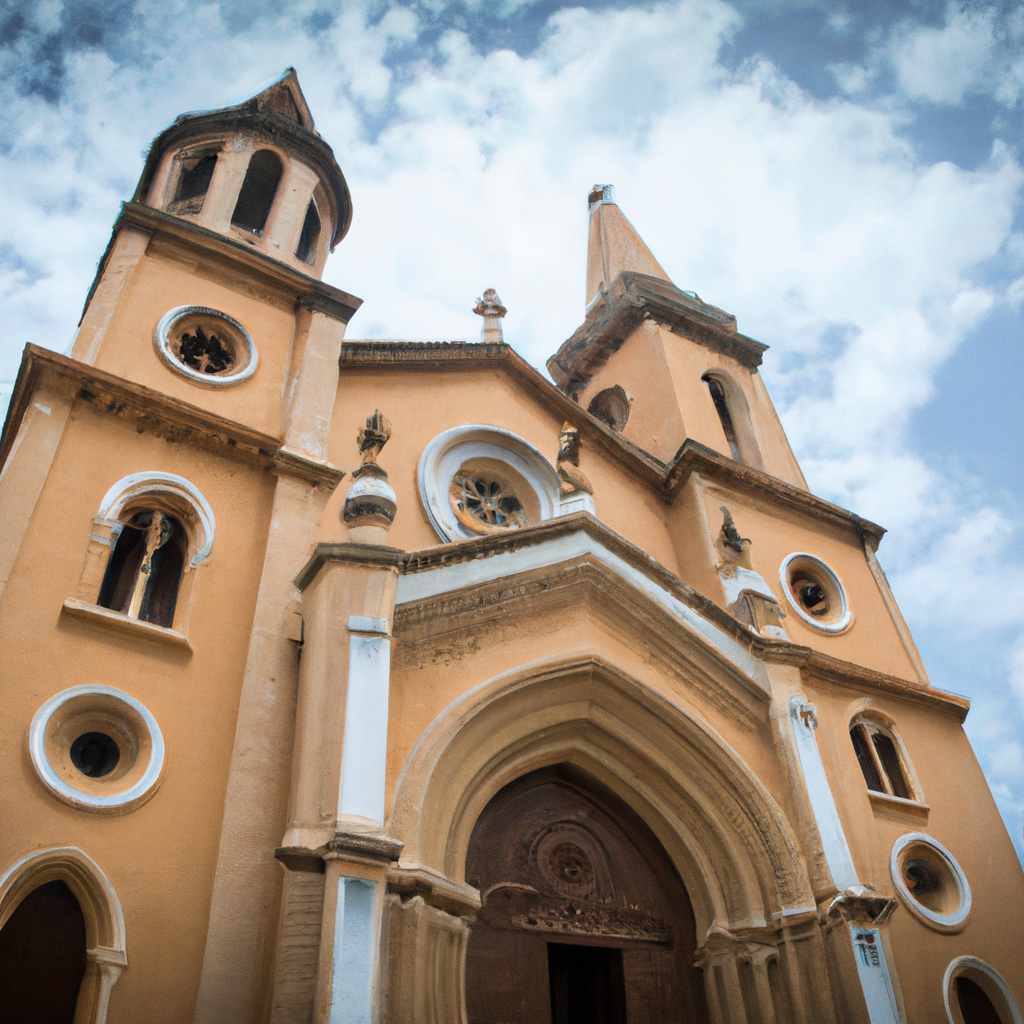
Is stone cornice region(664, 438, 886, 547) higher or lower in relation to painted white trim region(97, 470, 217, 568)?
higher

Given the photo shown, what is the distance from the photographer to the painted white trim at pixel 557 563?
28.7 ft

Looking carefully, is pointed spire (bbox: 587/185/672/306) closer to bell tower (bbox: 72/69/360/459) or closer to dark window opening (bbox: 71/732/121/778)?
bell tower (bbox: 72/69/360/459)

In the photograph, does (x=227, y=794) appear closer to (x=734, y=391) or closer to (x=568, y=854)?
(x=568, y=854)

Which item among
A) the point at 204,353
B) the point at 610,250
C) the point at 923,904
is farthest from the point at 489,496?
the point at 610,250

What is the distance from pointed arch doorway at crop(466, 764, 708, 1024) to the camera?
341 inches

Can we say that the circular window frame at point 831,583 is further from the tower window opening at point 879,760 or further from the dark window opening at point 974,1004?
the dark window opening at point 974,1004

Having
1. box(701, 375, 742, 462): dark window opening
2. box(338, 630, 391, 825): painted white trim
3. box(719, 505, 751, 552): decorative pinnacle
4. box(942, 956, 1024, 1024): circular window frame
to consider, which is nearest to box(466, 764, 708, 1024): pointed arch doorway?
box(338, 630, 391, 825): painted white trim

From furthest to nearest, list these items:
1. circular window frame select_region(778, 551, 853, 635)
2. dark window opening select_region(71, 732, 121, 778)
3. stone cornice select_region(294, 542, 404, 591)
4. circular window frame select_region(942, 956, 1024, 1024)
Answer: circular window frame select_region(778, 551, 853, 635)
circular window frame select_region(942, 956, 1024, 1024)
stone cornice select_region(294, 542, 404, 591)
dark window opening select_region(71, 732, 121, 778)

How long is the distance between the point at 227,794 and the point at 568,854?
12.3 ft

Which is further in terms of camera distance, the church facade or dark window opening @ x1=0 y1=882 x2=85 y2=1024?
the church facade

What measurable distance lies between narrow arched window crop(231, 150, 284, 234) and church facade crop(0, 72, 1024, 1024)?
0.74 meters

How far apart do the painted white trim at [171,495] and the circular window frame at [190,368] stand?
5.33 ft

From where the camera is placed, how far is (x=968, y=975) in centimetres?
1062

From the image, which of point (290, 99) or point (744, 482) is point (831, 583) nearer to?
point (744, 482)
